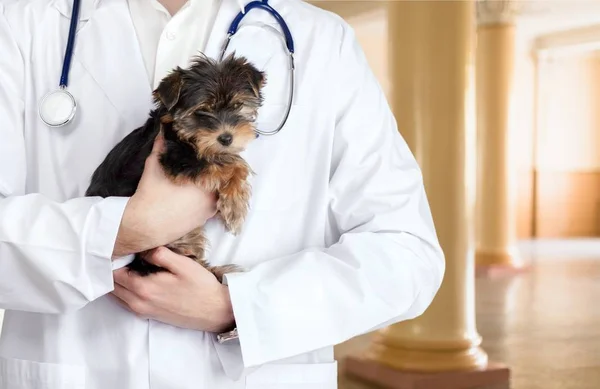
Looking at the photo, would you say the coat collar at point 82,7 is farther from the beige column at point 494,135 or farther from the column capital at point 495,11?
the column capital at point 495,11

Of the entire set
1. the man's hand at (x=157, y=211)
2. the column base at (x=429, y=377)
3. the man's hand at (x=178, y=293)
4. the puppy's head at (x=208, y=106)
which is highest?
the puppy's head at (x=208, y=106)

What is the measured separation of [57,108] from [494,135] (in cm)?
1105

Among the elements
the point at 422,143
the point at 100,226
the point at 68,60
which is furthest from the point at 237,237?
the point at 422,143

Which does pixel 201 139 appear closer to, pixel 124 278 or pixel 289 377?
pixel 124 278

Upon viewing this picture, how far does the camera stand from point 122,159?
1.48 m

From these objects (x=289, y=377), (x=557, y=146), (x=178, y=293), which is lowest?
(x=289, y=377)

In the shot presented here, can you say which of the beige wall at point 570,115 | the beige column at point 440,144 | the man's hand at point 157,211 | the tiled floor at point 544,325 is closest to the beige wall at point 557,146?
the beige wall at point 570,115

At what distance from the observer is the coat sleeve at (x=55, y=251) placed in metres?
1.36

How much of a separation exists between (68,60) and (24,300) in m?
0.53

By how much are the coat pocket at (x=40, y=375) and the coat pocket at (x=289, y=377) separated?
36 cm

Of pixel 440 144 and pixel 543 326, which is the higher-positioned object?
pixel 440 144

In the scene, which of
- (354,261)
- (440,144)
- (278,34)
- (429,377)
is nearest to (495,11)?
(440,144)

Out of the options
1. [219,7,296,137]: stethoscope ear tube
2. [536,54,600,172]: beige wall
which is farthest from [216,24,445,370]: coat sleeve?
[536,54,600,172]: beige wall

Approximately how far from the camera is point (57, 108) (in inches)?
59.9
